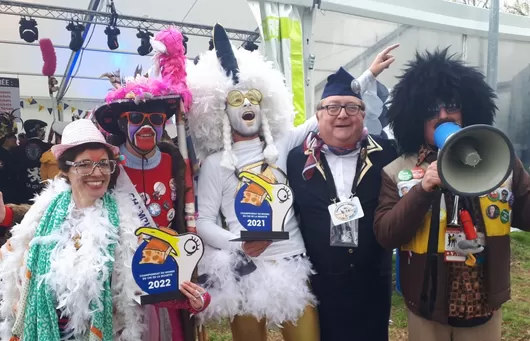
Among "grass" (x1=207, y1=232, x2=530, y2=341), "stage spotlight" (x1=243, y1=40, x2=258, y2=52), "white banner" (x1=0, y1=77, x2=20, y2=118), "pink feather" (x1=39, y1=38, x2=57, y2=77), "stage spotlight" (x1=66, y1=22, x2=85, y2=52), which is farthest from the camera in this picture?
"stage spotlight" (x1=243, y1=40, x2=258, y2=52)

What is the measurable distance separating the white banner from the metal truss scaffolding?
36.2 inches

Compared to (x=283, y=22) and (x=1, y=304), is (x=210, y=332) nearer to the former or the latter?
(x=1, y=304)

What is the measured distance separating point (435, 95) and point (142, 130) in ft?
4.44

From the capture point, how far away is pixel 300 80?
4.50 meters

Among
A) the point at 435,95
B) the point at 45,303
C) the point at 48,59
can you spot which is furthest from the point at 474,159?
the point at 48,59

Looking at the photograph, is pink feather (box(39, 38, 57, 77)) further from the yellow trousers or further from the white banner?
the yellow trousers

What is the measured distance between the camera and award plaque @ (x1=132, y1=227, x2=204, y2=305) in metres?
1.68

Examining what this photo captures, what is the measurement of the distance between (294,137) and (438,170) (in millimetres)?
1137

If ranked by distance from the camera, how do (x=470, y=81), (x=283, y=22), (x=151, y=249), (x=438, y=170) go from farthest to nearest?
(x=283, y=22), (x=470, y=81), (x=151, y=249), (x=438, y=170)

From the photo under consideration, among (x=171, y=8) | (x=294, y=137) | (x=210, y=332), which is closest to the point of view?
(x=294, y=137)

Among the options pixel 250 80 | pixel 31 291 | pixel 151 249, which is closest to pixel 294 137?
pixel 250 80

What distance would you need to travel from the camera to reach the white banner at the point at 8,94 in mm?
6027

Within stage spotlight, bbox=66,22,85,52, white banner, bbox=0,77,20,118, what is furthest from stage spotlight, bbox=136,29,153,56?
white banner, bbox=0,77,20,118

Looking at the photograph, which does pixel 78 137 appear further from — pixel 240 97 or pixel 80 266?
pixel 240 97
